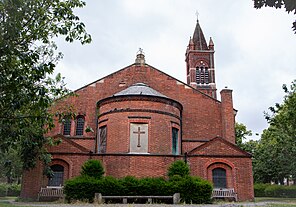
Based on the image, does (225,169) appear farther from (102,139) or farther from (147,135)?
(102,139)

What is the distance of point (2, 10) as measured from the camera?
944 cm

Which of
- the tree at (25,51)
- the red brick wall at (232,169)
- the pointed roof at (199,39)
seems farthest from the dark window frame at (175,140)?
the pointed roof at (199,39)

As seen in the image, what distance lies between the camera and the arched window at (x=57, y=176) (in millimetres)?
21125

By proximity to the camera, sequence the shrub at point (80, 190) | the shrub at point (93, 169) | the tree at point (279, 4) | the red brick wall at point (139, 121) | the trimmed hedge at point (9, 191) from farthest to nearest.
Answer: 1. the trimmed hedge at point (9, 191)
2. the red brick wall at point (139, 121)
3. the shrub at point (93, 169)
4. the shrub at point (80, 190)
5. the tree at point (279, 4)

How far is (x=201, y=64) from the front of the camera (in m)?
55.7

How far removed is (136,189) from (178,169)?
3309 millimetres

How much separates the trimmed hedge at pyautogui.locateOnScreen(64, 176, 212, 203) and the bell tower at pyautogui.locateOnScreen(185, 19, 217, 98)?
3529cm

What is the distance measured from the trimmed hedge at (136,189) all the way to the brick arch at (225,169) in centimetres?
375

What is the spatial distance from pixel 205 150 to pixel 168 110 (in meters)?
4.04

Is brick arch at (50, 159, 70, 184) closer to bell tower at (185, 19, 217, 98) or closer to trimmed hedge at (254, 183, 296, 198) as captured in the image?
trimmed hedge at (254, 183, 296, 198)

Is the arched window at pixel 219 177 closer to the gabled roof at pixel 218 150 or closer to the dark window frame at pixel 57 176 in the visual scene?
the gabled roof at pixel 218 150

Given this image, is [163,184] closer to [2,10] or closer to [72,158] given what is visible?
[72,158]

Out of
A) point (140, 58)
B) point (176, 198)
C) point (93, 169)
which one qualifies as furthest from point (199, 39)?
point (176, 198)

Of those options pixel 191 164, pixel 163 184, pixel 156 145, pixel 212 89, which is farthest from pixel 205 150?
pixel 212 89
